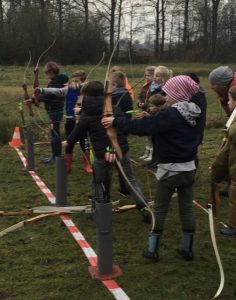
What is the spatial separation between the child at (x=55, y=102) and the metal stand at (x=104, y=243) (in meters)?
3.93

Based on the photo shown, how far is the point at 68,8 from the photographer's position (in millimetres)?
37188

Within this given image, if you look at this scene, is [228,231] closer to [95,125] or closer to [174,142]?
[174,142]

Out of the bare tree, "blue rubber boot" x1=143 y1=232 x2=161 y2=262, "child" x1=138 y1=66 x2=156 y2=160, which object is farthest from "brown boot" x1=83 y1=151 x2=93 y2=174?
the bare tree

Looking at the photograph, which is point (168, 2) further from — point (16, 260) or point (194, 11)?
point (16, 260)

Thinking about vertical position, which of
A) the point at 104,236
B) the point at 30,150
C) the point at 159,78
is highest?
the point at 159,78

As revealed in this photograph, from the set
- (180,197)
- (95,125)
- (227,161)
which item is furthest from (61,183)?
(227,161)

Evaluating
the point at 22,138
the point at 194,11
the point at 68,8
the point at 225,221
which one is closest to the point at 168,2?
the point at 194,11

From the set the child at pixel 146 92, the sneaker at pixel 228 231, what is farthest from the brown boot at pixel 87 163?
the sneaker at pixel 228 231

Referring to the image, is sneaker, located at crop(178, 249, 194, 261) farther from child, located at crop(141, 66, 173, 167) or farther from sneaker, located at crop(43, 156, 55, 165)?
sneaker, located at crop(43, 156, 55, 165)

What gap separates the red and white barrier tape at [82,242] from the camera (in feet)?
12.2

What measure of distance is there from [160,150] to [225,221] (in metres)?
1.79

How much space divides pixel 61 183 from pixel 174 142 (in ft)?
7.22

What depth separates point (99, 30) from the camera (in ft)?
124

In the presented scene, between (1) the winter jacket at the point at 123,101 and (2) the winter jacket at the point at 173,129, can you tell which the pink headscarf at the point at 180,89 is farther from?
(1) the winter jacket at the point at 123,101
